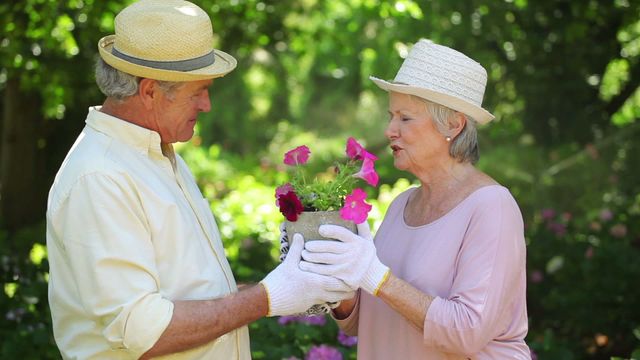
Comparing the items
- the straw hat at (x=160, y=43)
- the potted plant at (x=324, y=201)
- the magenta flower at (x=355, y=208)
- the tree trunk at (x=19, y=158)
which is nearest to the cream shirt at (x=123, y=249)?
the straw hat at (x=160, y=43)

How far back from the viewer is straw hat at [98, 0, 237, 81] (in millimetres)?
2523

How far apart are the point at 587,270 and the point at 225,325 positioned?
3.75 meters

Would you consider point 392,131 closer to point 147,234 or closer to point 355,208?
point 355,208

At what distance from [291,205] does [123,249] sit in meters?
0.56

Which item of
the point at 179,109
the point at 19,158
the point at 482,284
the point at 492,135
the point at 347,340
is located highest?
the point at 179,109

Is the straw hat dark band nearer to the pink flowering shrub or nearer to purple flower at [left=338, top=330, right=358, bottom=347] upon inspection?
the pink flowering shrub

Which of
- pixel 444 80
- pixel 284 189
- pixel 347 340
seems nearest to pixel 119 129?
pixel 284 189

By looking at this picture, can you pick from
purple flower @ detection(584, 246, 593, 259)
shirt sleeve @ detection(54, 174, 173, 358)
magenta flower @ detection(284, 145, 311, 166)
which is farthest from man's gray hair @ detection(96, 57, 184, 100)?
purple flower @ detection(584, 246, 593, 259)

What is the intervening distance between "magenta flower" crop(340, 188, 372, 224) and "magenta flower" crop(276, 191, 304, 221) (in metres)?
0.14

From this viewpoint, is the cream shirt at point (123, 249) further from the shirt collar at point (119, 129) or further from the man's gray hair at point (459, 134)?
the man's gray hair at point (459, 134)

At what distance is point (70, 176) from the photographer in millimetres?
2422

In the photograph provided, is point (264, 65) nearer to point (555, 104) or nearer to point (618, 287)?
point (555, 104)

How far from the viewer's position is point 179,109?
2633mm

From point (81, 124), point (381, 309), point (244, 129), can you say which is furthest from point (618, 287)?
point (244, 129)
